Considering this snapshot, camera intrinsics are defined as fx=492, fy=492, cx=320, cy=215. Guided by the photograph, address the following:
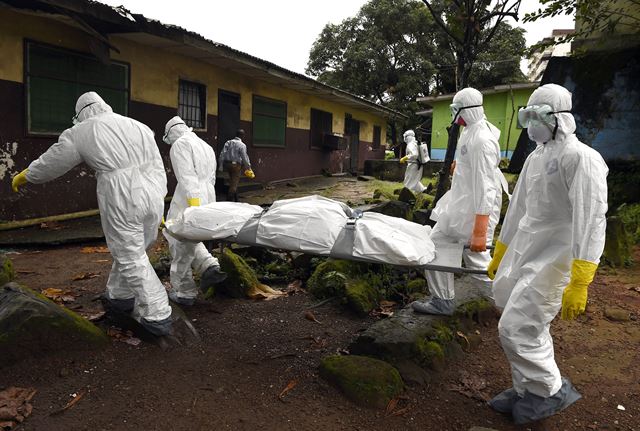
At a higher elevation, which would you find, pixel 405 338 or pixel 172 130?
pixel 172 130

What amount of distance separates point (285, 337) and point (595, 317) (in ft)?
10.2

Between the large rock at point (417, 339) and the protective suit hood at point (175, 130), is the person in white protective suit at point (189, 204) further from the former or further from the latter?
the large rock at point (417, 339)

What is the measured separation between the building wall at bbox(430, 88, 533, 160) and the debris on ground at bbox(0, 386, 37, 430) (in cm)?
1710

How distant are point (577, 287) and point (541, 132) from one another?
95 cm

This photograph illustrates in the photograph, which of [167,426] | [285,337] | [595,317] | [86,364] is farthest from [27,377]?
[595,317]

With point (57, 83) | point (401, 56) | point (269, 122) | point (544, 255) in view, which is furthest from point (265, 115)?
point (401, 56)

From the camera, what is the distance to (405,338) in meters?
3.50

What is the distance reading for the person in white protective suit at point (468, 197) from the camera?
3871mm

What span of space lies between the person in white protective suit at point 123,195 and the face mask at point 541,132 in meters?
2.72

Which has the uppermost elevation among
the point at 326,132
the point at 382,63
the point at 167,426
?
the point at 382,63

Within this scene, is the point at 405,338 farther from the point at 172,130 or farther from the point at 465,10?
the point at 465,10

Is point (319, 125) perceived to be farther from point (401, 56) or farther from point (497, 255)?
point (497, 255)

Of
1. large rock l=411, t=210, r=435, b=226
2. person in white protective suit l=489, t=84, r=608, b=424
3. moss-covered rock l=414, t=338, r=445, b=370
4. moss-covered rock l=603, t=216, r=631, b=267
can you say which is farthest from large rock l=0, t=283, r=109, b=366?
moss-covered rock l=603, t=216, r=631, b=267

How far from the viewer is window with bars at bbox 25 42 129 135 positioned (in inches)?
283
